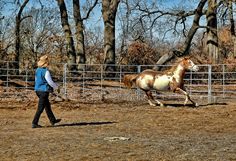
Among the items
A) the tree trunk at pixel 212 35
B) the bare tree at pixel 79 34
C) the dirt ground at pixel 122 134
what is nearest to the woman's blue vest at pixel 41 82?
the dirt ground at pixel 122 134

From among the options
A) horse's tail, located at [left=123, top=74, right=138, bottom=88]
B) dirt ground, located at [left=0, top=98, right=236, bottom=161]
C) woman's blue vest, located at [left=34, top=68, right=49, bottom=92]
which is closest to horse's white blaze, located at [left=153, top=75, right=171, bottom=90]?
dirt ground, located at [left=0, top=98, right=236, bottom=161]

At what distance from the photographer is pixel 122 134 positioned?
36.6 ft

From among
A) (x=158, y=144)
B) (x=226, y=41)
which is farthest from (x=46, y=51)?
(x=158, y=144)

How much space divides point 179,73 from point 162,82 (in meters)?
0.68

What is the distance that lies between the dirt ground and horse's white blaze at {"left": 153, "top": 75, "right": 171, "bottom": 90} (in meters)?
0.73

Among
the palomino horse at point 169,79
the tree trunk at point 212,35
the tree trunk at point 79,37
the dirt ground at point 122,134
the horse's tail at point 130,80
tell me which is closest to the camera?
the dirt ground at point 122,134

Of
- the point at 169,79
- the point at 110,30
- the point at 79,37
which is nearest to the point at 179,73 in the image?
the point at 169,79

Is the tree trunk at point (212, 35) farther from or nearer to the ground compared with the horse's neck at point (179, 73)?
farther from the ground

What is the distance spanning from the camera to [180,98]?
21625 mm

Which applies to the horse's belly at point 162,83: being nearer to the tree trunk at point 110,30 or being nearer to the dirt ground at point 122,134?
the dirt ground at point 122,134

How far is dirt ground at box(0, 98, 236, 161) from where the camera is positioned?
847cm

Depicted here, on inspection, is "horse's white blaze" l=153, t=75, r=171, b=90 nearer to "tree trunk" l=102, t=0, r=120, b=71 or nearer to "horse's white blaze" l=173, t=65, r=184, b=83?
"horse's white blaze" l=173, t=65, r=184, b=83

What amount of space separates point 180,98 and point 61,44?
68.0 feet

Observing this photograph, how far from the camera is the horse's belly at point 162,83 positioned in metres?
17.8
